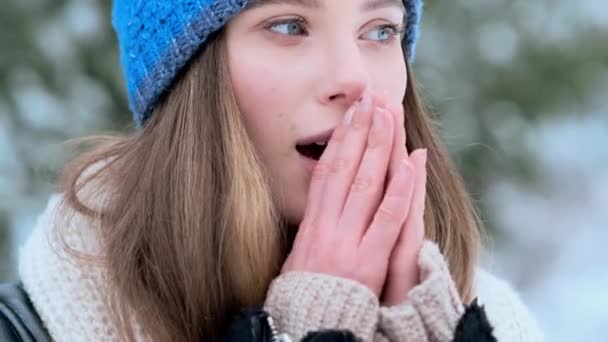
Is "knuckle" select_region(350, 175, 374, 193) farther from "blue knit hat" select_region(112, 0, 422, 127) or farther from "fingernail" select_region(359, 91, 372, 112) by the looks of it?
"blue knit hat" select_region(112, 0, 422, 127)

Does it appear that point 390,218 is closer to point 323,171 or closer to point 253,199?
point 323,171

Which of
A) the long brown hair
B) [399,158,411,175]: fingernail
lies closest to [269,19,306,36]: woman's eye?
the long brown hair

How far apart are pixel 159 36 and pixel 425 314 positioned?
78 cm

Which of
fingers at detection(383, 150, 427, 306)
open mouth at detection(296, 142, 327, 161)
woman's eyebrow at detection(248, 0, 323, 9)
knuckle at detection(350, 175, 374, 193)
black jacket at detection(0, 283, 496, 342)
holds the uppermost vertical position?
woman's eyebrow at detection(248, 0, 323, 9)

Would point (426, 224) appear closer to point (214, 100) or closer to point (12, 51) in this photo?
point (214, 100)

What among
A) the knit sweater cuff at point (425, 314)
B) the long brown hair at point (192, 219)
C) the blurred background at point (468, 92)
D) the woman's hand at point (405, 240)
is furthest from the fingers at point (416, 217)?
the blurred background at point (468, 92)

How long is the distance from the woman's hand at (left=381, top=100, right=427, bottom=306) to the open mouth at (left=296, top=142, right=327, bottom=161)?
15 centimetres

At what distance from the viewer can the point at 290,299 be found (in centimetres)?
170

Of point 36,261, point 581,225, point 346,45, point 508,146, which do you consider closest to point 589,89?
point 508,146

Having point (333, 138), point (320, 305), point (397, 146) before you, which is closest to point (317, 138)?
point (333, 138)

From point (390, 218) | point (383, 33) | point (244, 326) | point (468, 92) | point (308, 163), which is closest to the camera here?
point (244, 326)

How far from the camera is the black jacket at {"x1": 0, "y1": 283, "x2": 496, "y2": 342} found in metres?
1.64

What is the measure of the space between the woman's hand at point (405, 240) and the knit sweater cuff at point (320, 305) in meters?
0.08

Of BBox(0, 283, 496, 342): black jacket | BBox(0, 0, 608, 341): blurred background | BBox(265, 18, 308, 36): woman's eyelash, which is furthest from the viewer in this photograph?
BBox(0, 0, 608, 341): blurred background
